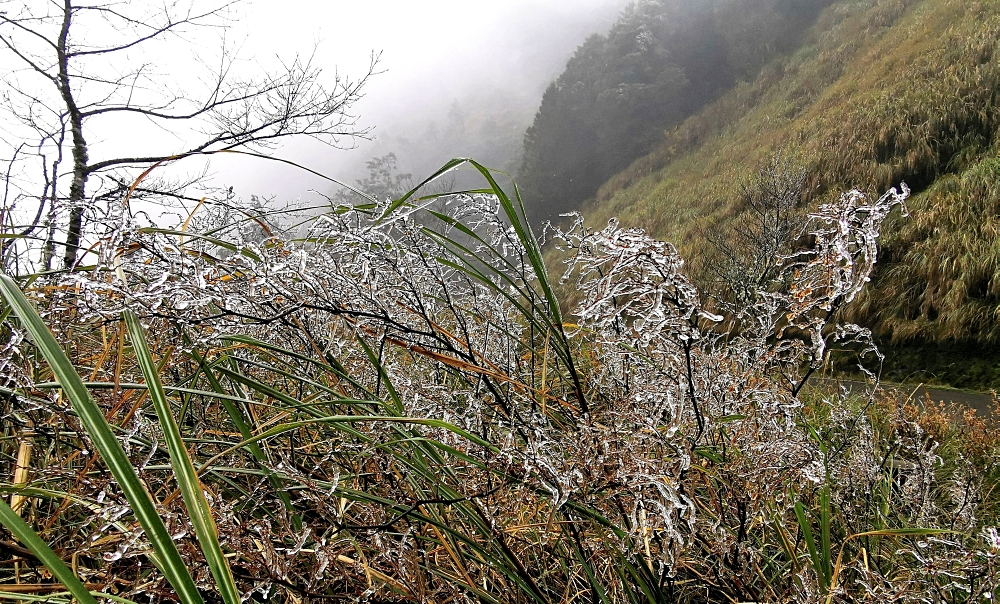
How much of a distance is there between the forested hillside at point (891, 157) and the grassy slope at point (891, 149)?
0.03 m

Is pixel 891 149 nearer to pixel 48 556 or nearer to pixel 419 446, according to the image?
pixel 419 446

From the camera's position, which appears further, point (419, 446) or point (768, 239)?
point (768, 239)

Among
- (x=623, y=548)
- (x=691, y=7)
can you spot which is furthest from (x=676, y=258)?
(x=691, y=7)

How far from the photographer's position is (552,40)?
2680 inches

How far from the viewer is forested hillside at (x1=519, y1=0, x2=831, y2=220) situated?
2380cm

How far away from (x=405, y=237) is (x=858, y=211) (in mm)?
806

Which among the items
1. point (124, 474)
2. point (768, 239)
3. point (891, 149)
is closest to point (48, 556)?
point (124, 474)

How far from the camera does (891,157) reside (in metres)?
10.4

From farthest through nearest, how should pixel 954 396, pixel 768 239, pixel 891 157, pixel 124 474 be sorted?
1. pixel 891 157
2. pixel 768 239
3. pixel 954 396
4. pixel 124 474

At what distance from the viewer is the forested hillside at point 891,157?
6.67 meters

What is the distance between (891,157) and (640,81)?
18.2 m

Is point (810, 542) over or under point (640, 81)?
under

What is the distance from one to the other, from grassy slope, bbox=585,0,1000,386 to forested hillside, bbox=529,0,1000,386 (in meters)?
0.03

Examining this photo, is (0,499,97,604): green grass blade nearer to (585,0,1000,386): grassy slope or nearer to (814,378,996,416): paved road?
(814,378,996,416): paved road
